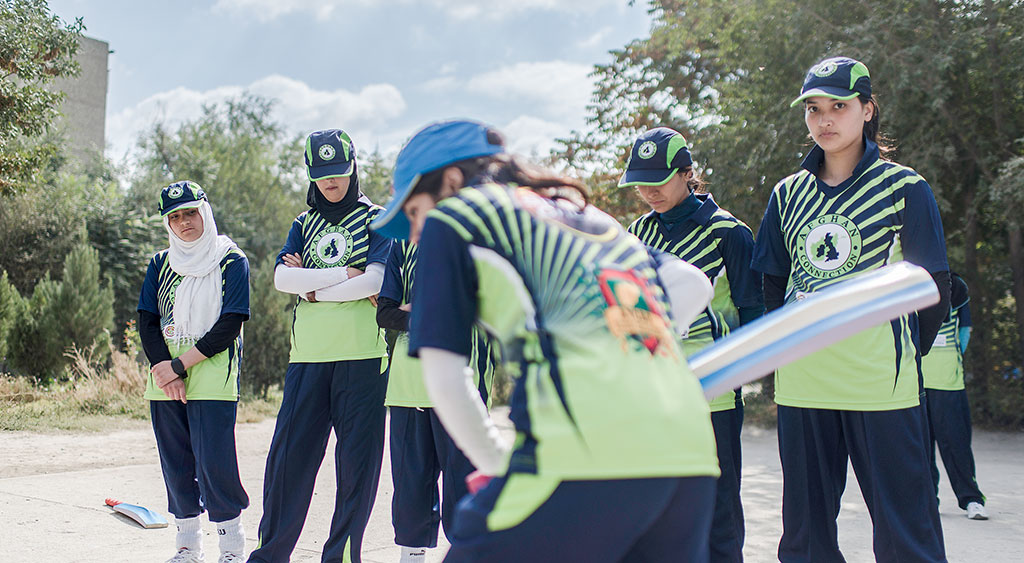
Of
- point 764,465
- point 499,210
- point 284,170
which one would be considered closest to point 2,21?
point 764,465

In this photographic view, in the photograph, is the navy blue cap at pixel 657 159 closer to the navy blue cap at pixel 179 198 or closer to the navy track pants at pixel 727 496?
the navy track pants at pixel 727 496

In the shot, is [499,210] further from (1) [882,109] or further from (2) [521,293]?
(1) [882,109]

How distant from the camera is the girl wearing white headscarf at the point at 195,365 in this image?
485 centimetres

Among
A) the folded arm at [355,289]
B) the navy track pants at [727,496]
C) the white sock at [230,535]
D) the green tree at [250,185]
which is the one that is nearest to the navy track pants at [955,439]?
the navy track pants at [727,496]

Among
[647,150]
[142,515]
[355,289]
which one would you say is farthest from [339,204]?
[142,515]

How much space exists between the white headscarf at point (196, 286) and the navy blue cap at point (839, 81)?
325cm

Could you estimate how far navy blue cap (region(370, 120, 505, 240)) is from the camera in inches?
82.0

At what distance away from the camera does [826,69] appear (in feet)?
12.2

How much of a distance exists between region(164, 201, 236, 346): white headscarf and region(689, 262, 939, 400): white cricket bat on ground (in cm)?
362

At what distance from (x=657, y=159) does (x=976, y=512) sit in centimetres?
421

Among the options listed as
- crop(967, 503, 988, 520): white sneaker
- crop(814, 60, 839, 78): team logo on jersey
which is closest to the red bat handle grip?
crop(814, 60, 839, 78): team logo on jersey

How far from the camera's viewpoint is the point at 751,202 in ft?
42.4

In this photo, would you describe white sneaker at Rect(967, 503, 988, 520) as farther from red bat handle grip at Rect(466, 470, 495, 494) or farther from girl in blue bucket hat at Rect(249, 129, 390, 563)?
red bat handle grip at Rect(466, 470, 495, 494)

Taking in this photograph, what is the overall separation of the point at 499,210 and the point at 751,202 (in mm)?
11601
